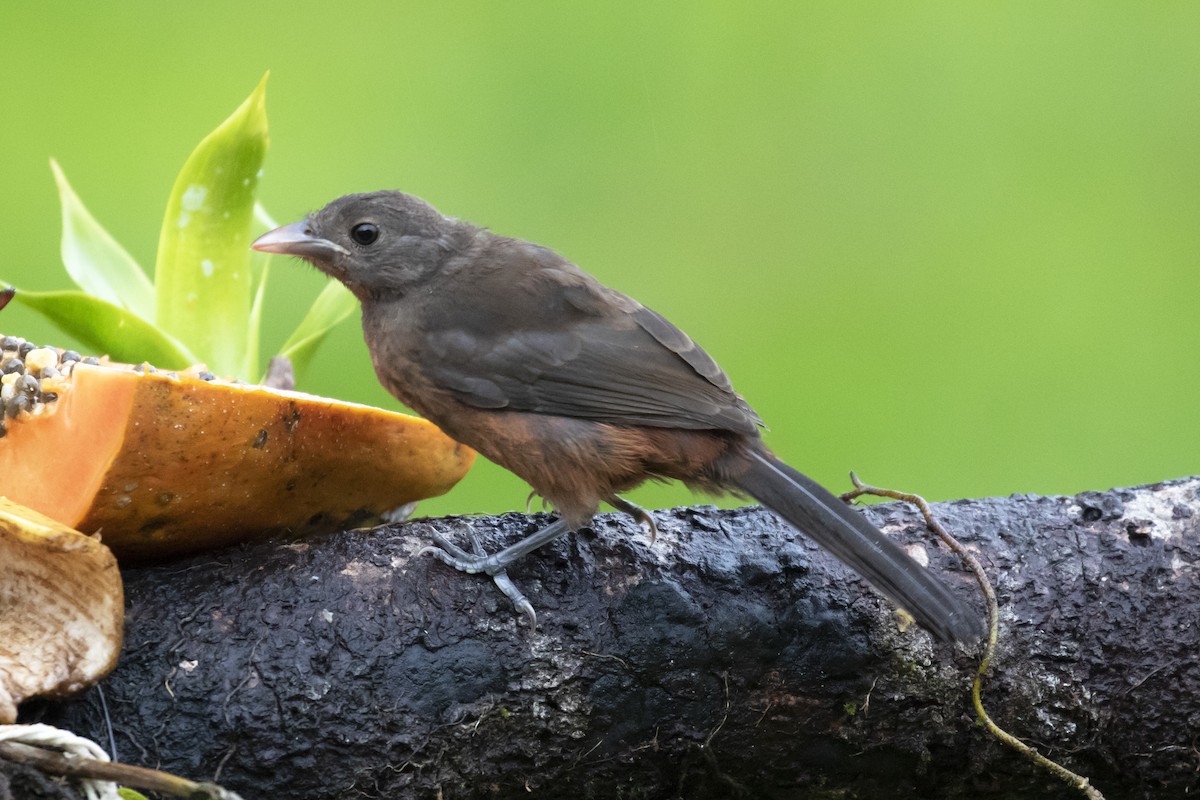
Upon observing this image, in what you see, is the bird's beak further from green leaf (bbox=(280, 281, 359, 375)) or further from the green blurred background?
the green blurred background

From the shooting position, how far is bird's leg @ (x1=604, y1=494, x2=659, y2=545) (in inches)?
113

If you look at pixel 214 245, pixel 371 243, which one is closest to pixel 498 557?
pixel 371 243

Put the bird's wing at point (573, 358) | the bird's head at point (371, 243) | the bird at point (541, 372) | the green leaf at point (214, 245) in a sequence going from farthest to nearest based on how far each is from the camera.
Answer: the bird's head at point (371, 243), the green leaf at point (214, 245), the bird's wing at point (573, 358), the bird at point (541, 372)

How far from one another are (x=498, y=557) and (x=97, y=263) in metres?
1.69

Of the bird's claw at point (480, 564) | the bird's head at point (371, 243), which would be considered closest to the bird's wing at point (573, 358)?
the bird's head at point (371, 243)

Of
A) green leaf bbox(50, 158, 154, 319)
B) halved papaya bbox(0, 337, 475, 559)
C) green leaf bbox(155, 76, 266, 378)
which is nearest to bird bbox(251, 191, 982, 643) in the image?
green leaf bbox(155, 76, 266, 378)

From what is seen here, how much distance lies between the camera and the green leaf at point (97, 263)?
142 inches

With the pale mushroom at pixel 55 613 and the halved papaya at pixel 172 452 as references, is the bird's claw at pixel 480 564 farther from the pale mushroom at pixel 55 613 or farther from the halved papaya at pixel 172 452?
the pale mushroom at pixel 55 613

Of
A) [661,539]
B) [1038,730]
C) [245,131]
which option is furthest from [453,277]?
[1038,730]

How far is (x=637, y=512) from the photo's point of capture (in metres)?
2.96

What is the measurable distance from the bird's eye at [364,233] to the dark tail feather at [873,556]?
126cm

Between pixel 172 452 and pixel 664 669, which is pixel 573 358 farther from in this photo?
pixel 172 452

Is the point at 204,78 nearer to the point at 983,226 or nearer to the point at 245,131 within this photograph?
the point at 245,131

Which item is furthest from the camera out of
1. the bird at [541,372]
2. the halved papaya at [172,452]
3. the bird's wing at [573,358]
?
the bird's wing at [573,358]
